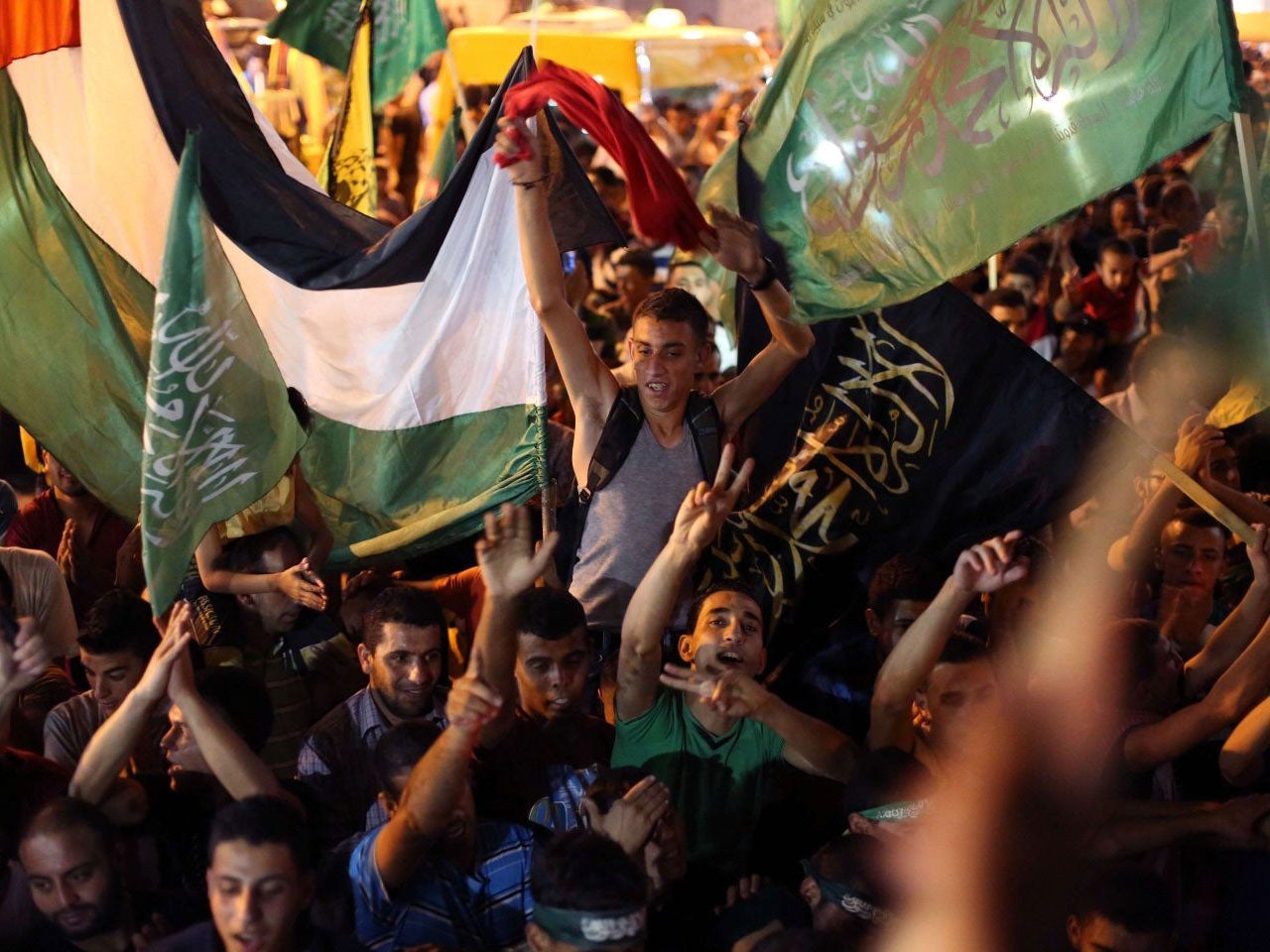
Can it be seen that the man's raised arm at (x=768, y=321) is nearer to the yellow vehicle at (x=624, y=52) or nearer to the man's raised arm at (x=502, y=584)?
the man's raised arm at (x=502, y=584)

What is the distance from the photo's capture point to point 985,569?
412 centimetres

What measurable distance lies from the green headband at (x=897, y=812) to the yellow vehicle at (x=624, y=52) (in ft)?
38.9

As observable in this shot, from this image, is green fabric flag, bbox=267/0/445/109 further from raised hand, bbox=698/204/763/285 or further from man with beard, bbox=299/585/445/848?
man with beard, bbox=299/585/445/848

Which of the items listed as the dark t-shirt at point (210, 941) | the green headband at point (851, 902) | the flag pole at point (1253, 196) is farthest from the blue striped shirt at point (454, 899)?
the flag pole at point (1253, 196)

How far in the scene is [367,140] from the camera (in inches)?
276

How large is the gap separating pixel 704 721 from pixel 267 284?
2045 mm

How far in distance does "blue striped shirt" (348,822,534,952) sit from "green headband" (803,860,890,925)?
64 centimetres

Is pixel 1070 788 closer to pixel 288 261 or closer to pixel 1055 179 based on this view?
pixel 1055 179

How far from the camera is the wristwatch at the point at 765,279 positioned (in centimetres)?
490

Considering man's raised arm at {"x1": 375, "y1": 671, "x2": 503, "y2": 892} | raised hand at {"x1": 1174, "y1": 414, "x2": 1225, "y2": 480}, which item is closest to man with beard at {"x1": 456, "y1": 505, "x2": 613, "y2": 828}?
man's raised arm at {"x1": 375, "y1": 671, "x2": 503, "y2": 892}

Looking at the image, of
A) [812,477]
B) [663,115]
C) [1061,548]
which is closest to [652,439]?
[812,477]

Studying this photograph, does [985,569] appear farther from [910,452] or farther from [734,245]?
[734,245]

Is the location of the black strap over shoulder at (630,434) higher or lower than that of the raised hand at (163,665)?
higher

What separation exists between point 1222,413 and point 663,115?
45.5ft
